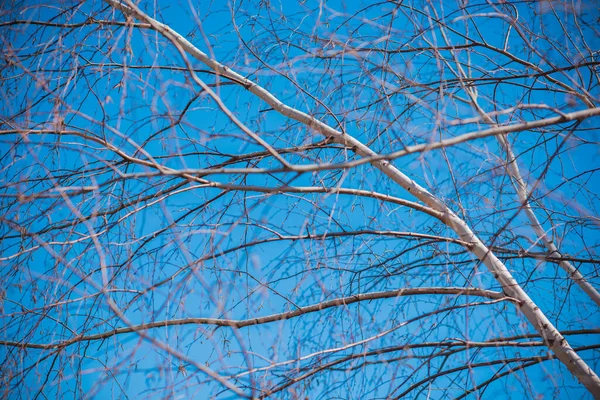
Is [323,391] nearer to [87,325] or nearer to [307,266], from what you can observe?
[307,266]

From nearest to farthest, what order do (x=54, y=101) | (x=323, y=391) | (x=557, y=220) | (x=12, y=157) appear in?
(x=54, y=101) < (x=12, y=157) < (x=323, y=391) < (x=557, y=220)

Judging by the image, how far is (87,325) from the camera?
177 centimetres

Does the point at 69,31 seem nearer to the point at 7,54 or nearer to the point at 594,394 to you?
the point at 7,54

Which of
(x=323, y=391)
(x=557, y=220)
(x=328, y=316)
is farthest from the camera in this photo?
(x=557, y=220)

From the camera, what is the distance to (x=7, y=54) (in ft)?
4.70

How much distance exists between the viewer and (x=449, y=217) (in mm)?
1723

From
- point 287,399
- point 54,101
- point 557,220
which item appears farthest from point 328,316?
point 54,101

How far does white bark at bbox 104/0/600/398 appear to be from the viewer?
164cm

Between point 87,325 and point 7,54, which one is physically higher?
point 7,54

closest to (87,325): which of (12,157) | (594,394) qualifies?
(12,157)

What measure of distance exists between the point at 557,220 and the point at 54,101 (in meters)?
1.75

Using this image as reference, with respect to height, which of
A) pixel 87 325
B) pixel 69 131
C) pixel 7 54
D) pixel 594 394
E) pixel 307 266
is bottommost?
pixel 594 394

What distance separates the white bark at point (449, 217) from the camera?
164 centimetres

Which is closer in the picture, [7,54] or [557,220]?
[7,54]
